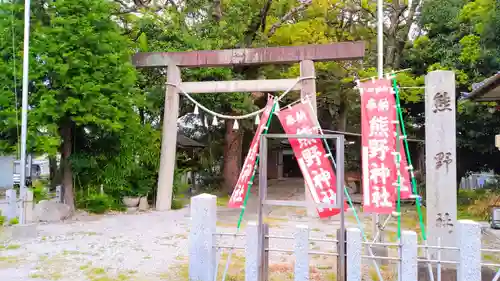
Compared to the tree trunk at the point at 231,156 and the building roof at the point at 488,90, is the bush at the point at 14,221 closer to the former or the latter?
the tree trunk at the point at 231,156

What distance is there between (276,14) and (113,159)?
1001 cm

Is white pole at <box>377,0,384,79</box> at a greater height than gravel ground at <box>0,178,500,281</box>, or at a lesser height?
greater

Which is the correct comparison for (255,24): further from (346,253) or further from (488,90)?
(346,253)

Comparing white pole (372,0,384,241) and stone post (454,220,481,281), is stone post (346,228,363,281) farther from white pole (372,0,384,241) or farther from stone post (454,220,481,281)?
white pole (372,0,384,241)

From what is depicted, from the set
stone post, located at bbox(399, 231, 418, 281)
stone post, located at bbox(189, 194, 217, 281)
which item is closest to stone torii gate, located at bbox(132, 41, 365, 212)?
stone post, located at bbox(189, 194, 217, 281)

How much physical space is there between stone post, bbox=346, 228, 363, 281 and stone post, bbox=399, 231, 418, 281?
0.47 meters

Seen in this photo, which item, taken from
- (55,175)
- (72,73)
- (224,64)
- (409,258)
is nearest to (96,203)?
(55,175)

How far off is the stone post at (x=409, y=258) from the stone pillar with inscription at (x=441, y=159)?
1.37m

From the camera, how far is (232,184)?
61.5 ft

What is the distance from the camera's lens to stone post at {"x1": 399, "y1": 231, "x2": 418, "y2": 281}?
4.52 m

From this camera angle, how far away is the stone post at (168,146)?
13.0m

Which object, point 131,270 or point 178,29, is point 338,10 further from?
point 131,270

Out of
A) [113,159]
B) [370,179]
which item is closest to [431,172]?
[370,179]

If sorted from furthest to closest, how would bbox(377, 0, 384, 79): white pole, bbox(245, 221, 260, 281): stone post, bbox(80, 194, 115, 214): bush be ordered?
bbox(80, 194, 115, 214): bush
bbox(377, 0, 384, 79): white pole
bbox(245, 221, 260, 281): stone post
